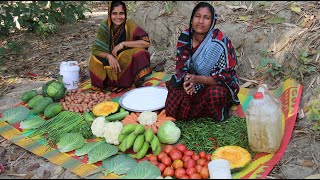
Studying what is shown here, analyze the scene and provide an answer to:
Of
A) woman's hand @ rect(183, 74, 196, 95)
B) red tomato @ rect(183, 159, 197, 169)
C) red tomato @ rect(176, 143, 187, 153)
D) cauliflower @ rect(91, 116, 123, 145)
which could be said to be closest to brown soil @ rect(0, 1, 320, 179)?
cauliflower @ rect(91, 116, 123, 145)

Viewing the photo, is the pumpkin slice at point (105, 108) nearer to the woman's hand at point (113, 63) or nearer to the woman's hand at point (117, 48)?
the woman's hand at point (113, 63)

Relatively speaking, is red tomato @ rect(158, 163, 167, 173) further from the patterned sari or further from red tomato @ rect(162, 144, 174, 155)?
the patterned sari

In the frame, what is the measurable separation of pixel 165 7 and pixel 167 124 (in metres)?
3.10

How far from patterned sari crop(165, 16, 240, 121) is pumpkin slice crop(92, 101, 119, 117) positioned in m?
0.54

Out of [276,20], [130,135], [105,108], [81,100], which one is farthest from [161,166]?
[276,20]

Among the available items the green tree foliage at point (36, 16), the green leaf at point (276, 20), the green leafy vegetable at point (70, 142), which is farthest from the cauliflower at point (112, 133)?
the green tree foliage at point (36, 16)

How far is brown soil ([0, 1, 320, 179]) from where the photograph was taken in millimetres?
3080

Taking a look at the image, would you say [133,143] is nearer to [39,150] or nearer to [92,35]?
[39,150]

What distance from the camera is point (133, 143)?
3.13 metres

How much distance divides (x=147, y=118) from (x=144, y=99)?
21.8 inches

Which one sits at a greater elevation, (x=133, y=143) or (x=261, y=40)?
(x=261, y=40)

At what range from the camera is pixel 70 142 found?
129 inches

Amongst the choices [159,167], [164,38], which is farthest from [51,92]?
[164,38]

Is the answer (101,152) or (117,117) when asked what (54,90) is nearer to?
(117,117)
